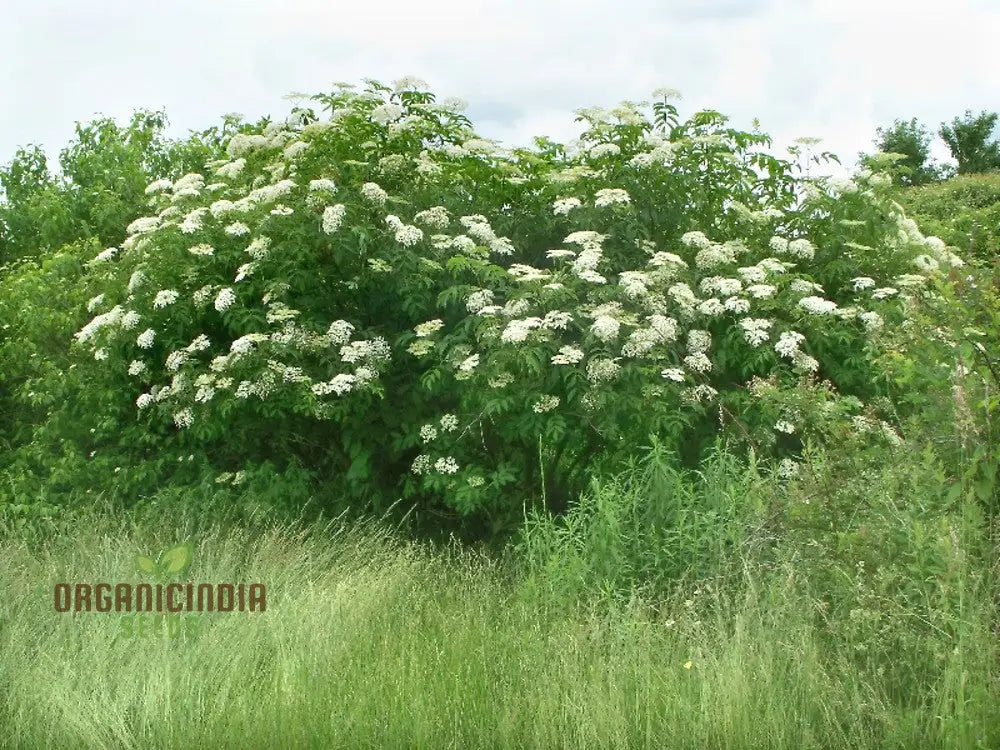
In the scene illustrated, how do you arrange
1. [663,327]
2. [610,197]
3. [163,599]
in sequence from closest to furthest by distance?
1. [163,599]
2. [663,327]
3. [610,197]

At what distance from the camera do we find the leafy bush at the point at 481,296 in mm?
6352

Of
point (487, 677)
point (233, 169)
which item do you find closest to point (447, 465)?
point (487, 677)

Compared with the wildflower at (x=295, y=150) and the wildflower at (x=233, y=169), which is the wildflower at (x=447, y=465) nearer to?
the wildflower at (x=295, y=150)

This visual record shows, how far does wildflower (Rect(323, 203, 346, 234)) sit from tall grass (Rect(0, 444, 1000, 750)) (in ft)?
6.88

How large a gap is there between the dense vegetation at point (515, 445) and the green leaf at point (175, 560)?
4.3 inches

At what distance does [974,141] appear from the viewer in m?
29.4

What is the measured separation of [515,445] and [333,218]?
1833 mm

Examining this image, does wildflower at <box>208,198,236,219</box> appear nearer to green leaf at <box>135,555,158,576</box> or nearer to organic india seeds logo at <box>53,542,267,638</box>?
organic india seeds logo at <box>53,542,267,638</box>

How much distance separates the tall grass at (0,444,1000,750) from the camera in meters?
3.68

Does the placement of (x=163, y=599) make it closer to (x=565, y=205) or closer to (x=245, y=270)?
(x=245, y=270)

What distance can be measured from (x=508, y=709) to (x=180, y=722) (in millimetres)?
1225

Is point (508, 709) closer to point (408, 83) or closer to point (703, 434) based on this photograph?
point (703, 434)

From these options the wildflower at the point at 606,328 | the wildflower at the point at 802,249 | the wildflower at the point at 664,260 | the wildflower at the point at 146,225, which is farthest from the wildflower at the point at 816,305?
the wildflower at the point at 146,225

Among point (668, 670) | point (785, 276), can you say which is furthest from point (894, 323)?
point (668, 670)
